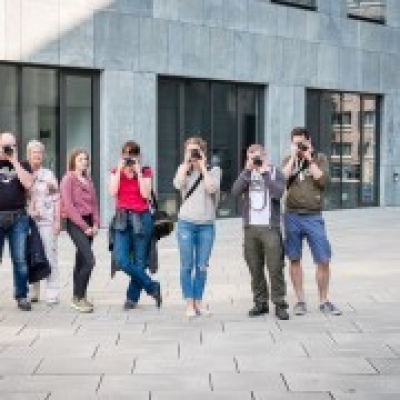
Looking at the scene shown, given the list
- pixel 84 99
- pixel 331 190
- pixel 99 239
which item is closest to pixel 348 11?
pixel 331 190

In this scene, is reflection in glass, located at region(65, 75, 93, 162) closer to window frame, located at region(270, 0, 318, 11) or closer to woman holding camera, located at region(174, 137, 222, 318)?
window frame, located at region(270, 0, 318, 11)

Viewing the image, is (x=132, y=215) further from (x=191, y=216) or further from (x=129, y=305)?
(x=129, y=305)

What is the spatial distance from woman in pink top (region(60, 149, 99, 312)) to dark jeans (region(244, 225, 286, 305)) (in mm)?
1659

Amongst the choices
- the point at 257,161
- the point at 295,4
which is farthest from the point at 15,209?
the point at 295,4

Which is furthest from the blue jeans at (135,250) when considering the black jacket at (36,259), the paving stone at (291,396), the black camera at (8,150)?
the paving stone at (291,396)

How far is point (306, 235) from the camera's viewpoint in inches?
412

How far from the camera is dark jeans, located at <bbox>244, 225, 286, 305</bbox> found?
10.2 m

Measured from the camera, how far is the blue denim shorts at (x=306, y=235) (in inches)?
409

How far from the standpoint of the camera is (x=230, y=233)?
68.5 feet

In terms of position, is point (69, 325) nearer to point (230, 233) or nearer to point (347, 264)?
point (347, 264)

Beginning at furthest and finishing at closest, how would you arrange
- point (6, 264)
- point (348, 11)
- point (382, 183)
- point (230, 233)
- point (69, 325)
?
point (382, 183)
point (348, 11)
point (230, 233)
point (6, 264)
point (69, 325)

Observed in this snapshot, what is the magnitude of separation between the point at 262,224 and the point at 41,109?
38.0 feet

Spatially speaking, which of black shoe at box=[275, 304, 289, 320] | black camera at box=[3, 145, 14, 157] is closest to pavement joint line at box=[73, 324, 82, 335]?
black shoe at box=[275, 304, 289, 320]

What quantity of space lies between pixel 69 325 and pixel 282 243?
2.28m
